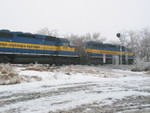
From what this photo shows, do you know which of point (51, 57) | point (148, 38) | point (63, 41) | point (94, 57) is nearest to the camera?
point (51, 57)

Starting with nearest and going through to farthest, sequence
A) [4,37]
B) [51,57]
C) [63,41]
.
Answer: [4,37]
[51,57]
[63,41]

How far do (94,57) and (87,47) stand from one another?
213 centimetres

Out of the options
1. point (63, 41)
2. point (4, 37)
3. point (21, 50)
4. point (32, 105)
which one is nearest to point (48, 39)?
point (63, 41)

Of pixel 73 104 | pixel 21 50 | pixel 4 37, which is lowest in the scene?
pixel 73 104

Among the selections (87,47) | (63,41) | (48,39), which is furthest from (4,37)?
(87,47)

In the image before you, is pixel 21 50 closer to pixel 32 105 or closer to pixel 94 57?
pixel 94 57

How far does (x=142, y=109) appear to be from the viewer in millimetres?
4793

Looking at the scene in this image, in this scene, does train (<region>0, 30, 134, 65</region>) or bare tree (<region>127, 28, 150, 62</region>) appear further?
bare tree (<region>127, 28, 150, 62</region>)

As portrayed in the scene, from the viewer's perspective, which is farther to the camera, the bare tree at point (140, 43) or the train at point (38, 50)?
the bare tree at point (140, 43)

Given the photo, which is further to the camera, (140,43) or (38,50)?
(140,43)

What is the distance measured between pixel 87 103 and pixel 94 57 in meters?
26.8

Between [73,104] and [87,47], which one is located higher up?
[87,47]

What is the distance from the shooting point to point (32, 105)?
5230 mm

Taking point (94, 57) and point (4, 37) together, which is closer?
point (4, 37)
